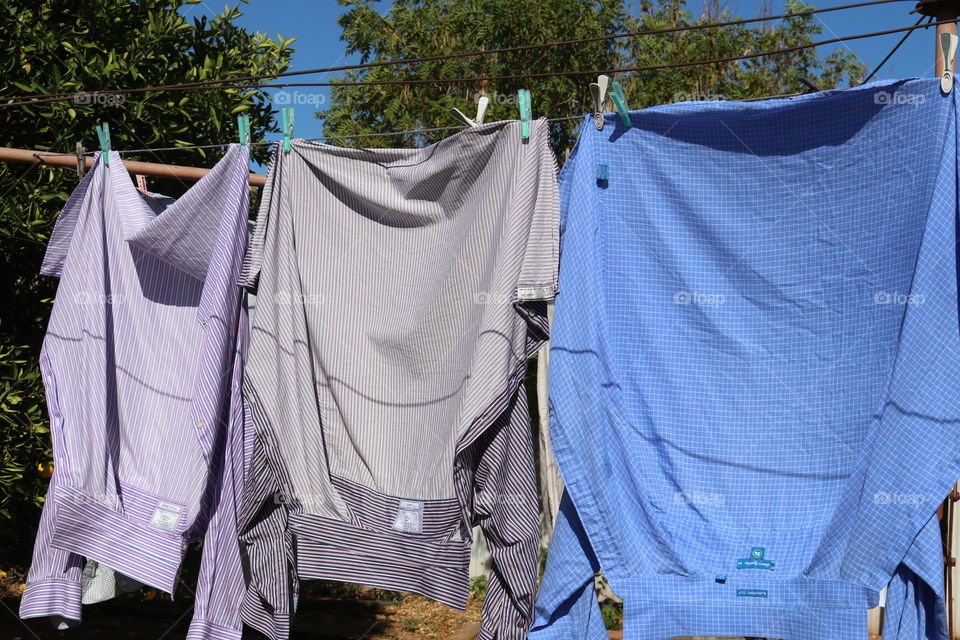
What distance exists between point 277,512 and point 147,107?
205cm

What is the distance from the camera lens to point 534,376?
6.12 meters

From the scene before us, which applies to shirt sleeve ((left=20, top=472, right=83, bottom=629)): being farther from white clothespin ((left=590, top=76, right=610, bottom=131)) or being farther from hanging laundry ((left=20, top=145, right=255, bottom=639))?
white clothespin ((left=590, top=76, right=610, bottom=131))

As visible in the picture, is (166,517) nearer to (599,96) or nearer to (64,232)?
(64,232)

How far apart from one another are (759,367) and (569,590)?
65cm

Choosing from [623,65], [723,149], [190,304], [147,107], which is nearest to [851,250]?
[723,149]

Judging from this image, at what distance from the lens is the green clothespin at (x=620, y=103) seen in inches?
84.2

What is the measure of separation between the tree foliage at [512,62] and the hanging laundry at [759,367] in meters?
3.17

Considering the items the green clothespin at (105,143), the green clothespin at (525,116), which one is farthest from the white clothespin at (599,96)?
the green clothespin at (105,143)

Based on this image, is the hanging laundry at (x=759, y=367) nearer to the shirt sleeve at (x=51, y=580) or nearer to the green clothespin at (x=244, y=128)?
the green clothespin at (x=244, y=128)

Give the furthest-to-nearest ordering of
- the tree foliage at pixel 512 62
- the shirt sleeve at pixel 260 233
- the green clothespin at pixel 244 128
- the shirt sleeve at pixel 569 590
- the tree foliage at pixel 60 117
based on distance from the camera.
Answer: the tree foliage at pixel 512 62 → the tree foliage at pixel 60 117 → the green clothespin at pixel 244 128 → the shirt sleeve at pixel 260 233 → the shirt sleeve at pixel 569 590

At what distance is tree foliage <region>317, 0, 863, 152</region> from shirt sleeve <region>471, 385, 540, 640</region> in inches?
129

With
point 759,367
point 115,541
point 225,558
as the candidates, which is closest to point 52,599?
point 115,541

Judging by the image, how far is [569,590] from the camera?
6.98 feet

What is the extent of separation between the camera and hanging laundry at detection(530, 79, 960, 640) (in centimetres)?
193
